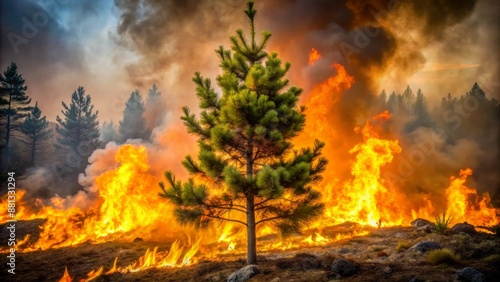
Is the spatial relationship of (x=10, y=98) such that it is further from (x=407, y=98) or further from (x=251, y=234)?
(x=407, y=98)

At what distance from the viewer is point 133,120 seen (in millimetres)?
62312

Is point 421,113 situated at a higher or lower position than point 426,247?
higher

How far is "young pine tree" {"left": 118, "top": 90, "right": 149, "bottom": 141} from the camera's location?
56703mm

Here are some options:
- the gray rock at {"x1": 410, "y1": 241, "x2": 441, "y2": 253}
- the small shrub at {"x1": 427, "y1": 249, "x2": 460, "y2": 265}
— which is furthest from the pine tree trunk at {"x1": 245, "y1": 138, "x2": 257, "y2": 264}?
the gray rock at {"x1": 410, "y1": 241, "x2": 441, "y2": 253}

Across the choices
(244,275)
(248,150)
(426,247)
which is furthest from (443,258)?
(248,150)

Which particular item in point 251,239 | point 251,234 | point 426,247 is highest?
point 251,234

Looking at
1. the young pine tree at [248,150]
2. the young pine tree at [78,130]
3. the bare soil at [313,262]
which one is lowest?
the bare soil at [313,262]

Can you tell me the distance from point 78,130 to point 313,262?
5784 cm

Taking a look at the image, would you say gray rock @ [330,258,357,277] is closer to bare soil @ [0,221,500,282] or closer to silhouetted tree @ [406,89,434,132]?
bare soil @ [0,221,500,282]

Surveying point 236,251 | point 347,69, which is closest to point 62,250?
point 236,251

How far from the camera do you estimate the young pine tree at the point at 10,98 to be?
41.9m

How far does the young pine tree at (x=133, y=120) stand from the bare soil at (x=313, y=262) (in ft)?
122

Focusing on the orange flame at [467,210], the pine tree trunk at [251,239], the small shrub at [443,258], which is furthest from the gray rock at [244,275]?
the orange flame at [467,210]

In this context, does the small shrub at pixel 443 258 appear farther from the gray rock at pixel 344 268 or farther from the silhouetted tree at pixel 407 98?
the silhouetted tree at pixel 407 98
